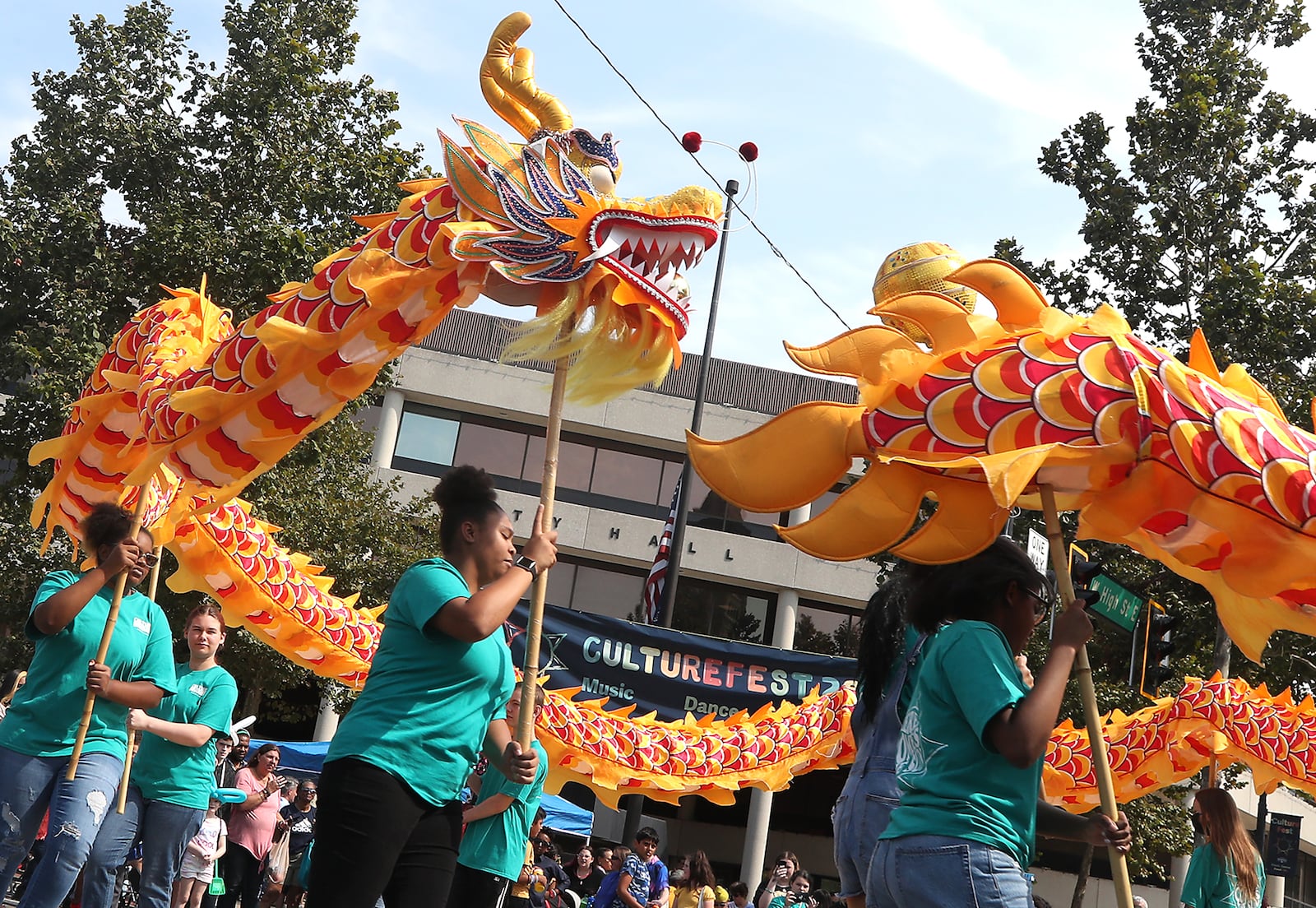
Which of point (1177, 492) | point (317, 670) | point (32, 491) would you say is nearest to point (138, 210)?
point (32, 491)

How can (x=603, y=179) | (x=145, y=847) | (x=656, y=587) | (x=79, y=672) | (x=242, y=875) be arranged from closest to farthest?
(x=79, y=672), (x=145, y=847), (x=603, y=179), (x=242, y=875), (x=656, y=587)

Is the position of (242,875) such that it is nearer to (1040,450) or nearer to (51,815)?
(51,815)

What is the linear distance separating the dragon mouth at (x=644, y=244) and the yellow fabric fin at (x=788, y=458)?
111 cm

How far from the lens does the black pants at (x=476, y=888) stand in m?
5.11

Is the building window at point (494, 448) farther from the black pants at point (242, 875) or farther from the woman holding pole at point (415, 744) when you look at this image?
the woman holding pole at point (415, 744)

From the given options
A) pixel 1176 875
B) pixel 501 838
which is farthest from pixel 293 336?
pixel 1176 875

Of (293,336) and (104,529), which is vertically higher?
(293,336)

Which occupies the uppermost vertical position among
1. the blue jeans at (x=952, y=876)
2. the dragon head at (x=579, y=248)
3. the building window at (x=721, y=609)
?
the building window at (x=721, y=609)

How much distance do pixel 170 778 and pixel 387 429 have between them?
21.1 meters

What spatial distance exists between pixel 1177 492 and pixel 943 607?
43.5 inches

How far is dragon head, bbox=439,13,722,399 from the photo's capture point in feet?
16.5

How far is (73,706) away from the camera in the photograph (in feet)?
14.6

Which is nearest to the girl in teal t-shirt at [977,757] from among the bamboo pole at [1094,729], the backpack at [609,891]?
the bamboo pole at [1094,729]

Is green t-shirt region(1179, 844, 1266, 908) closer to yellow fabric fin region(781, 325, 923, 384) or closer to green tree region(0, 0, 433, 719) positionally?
yellow fabric fin region(781, 325, 923, 384)
